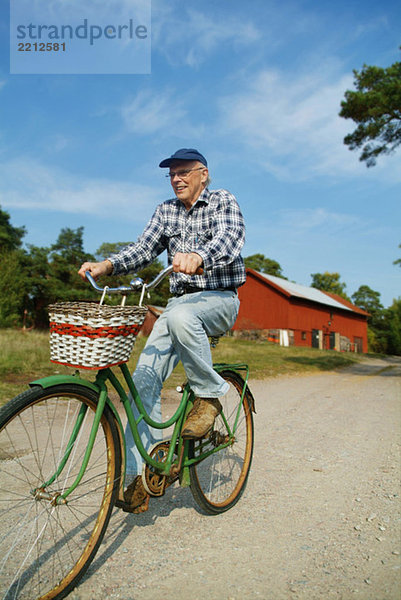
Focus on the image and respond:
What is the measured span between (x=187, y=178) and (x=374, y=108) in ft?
45.6

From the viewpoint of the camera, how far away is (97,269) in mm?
2656

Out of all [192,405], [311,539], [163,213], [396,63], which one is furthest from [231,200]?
[396,63]

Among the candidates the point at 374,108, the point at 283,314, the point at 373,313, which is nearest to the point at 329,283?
the point at 373,313

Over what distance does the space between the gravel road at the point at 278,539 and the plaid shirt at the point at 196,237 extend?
160 centimetres

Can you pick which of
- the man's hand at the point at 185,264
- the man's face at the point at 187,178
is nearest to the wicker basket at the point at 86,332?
the man's hand at the point at 185,264

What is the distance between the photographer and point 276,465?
13.2 ft

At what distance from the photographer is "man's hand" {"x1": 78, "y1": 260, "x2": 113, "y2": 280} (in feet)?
8.36

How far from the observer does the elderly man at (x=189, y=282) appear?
2594 millimetres

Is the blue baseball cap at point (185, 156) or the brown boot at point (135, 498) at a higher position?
the blue baseball cap at point (185, 156)

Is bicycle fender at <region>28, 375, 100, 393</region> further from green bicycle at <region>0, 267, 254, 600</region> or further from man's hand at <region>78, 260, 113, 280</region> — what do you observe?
man's hand at <region>78, 260, 113, 280</region>

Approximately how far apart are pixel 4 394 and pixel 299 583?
536 centimetres

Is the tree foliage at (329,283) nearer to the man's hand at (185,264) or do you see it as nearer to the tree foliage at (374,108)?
the tree foliage at (374,108)

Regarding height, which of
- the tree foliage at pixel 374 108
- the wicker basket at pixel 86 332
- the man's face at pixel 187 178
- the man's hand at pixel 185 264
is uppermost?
the tree foliage at pixel 374 108

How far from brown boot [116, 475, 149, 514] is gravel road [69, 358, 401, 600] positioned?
0.25m
